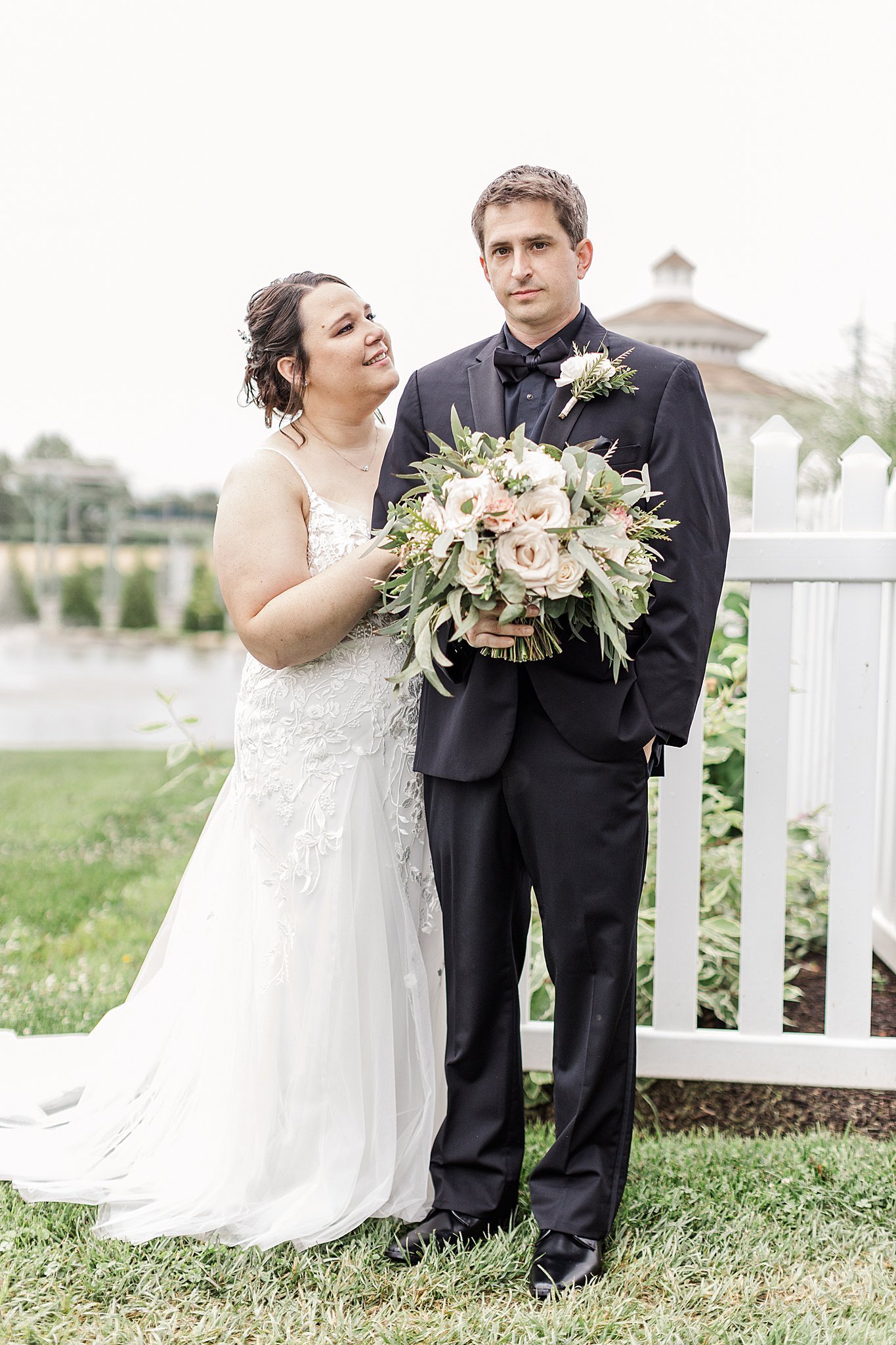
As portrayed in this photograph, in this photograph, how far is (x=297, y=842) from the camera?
2.72 meters

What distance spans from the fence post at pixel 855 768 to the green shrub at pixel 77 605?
16.9m

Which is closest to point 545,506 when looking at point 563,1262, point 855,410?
point 563,1262

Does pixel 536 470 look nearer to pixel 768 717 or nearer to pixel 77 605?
pixel 768 717

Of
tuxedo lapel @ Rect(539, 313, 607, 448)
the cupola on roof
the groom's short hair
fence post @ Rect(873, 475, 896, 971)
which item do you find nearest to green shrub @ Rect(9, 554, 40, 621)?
the cupola on roof

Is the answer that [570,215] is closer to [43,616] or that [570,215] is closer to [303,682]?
[303,682]

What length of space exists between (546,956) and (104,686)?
15.3 m

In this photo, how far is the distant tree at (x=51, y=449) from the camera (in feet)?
58.7

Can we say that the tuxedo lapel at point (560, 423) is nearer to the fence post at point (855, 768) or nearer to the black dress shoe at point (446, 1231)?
the fence post at point (855, 768)

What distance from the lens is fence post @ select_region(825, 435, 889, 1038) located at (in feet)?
10.0

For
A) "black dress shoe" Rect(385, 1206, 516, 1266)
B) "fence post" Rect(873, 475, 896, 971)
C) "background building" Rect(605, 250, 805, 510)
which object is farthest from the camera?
"background building" Rect(605, 250, 805, 510)

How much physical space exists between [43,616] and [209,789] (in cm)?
1185

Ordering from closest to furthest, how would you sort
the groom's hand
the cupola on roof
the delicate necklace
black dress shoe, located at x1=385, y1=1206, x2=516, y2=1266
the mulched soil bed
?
the groom's hand → black dress shoe, located at x1=385, y1=1206, x2=516, y2=1266 → the delicate necklace → the mulched soil bed → the cupola on roof

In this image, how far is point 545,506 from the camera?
201 cm

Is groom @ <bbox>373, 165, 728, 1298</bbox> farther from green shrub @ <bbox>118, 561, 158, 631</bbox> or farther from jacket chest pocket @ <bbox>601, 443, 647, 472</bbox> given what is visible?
green shrub @ <bbox>118, 561, 158, 631</bbox>
